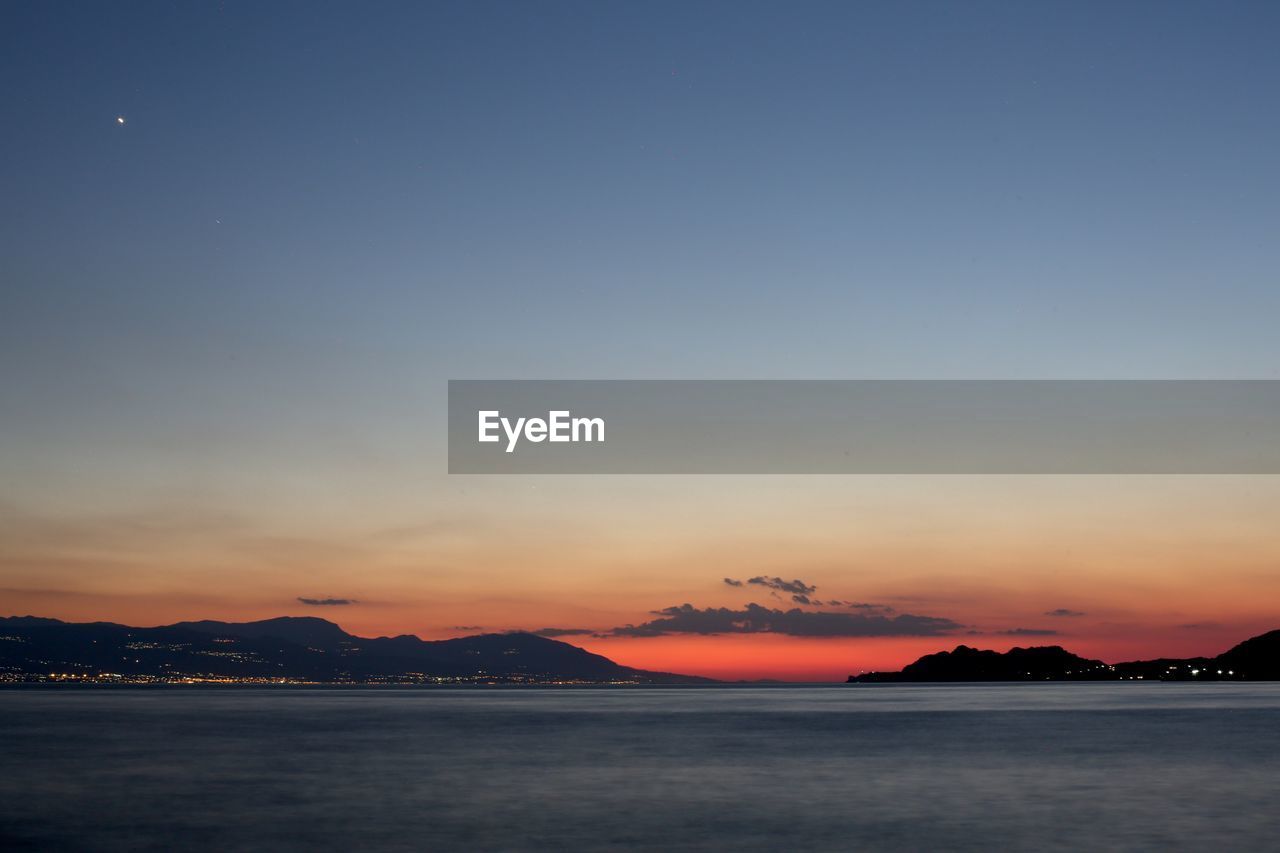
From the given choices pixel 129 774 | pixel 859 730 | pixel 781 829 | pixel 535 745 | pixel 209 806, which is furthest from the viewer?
pixel 859 730

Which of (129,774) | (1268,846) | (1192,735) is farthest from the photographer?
(1192,735)

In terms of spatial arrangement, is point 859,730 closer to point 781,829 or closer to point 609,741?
point 609,741

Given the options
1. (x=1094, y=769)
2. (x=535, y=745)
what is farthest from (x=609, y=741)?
(x=1094, y=769)

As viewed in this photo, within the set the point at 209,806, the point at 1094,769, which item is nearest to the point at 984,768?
the point at 1094,769

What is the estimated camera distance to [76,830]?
33906 millimetres

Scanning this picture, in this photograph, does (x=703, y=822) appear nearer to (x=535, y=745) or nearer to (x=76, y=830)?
(x=76, y=830)

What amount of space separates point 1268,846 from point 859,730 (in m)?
62.3

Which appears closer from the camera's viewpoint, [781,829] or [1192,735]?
[781,829]

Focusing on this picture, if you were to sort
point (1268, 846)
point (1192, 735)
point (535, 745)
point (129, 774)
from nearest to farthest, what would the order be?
point (1268, 846)
point (129, 774)
point (535, 745)
point (1192, 735)

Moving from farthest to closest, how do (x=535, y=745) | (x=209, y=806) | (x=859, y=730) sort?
(x=859, y=730), (x=535, y=745), (x=209, y=806)

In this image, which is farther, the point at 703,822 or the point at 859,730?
the point at 859,730

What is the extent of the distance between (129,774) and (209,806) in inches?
561

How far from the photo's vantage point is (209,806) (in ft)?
128

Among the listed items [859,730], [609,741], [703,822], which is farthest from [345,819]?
[859,730]
